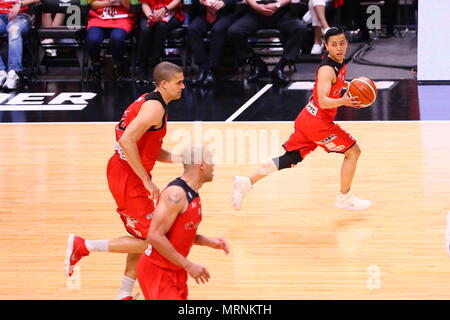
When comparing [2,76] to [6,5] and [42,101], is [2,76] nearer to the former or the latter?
[6,5]

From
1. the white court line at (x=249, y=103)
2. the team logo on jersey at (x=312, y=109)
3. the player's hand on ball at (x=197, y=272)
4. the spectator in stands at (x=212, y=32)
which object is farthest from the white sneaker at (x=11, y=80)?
the player's hand on ball at (x=197, y=272)

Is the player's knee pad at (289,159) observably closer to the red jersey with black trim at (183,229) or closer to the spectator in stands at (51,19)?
the red jersey with black trim at (183,229)

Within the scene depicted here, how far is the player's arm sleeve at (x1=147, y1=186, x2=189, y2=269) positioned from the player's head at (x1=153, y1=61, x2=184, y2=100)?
1.04m

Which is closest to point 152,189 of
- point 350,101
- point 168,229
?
point 168,229

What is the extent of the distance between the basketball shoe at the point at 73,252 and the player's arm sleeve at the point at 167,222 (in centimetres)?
136

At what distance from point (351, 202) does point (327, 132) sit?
0.68 meters

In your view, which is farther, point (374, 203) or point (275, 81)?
point (275, 81)

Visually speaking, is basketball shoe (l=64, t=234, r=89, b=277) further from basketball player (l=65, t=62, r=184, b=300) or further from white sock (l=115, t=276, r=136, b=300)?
white sock (l=115, t=276, r=136, b=300)

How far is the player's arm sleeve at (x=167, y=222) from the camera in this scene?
4586mm

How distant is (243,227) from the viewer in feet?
23.8

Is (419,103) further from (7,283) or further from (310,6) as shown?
(7,283)
